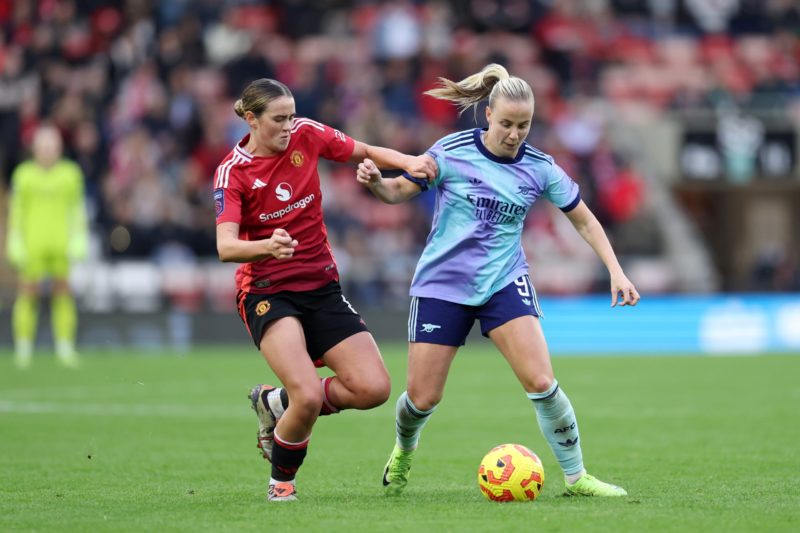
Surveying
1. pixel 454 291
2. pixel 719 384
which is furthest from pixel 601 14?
pixel 454 291

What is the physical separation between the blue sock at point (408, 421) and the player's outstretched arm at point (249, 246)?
114 centimetres

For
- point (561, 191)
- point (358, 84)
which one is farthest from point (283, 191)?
point (358, 84)

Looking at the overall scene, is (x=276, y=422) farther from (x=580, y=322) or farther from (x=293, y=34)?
(x=293, y=34)

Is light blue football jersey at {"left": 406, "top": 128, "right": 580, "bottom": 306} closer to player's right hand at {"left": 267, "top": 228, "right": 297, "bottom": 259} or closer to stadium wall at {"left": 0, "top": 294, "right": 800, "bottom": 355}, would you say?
player's right hand at {"left": 267, "top": 228, "right": 297, "bottom": 259}

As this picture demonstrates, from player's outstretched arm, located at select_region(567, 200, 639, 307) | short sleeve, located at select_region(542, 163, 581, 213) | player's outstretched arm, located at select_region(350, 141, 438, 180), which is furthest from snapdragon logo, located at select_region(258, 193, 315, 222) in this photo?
player's outstretched arm, located at select_region(567, 200, 639, 307)

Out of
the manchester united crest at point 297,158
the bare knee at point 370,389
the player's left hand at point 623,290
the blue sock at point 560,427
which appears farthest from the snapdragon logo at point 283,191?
the player's left hand at point 623,290

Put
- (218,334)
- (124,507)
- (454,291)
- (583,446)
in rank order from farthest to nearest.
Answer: (218,334) < (583,446) < (454,291) < (124,507)

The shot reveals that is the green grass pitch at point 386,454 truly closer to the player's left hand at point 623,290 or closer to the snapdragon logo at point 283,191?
the player's left hand at point 623,290

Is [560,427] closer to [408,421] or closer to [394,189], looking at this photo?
[408,421]

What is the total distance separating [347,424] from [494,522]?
17.3 feet

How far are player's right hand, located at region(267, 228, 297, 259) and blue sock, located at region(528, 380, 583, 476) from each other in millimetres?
1498

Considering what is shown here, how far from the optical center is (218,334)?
64.8 ft

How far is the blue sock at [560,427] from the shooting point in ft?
22.4

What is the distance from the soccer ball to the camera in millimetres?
6691
